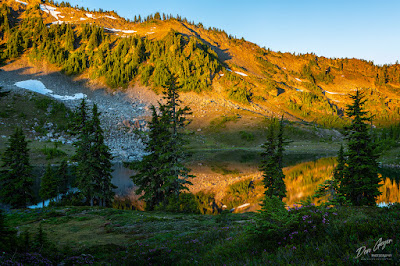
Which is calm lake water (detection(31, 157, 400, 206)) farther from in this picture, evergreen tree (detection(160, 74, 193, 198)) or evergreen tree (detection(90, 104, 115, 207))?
evergreen tree (detection(160, 74, 193, 198))

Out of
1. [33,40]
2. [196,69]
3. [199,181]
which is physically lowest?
[199,181]

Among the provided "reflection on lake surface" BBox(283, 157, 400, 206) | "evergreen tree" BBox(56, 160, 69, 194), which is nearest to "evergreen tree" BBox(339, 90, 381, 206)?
"reflection on lake surface" BBox(283, 157, 400, 206)

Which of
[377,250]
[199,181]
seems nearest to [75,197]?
[199,181]

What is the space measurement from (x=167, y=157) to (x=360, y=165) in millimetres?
20882

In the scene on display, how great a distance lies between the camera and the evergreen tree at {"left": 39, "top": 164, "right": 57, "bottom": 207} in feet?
118

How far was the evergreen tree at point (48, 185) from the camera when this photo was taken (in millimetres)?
36000

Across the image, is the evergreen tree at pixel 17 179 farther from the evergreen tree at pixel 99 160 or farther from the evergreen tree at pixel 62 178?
the evergreen tree at pixel 99 160

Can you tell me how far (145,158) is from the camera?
2769 cm

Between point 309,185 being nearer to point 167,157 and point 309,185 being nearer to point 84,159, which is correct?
point 167,157

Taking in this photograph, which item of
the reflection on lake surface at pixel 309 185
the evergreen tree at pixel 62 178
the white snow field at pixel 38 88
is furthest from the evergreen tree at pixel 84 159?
the white snow field at pixel 38 88

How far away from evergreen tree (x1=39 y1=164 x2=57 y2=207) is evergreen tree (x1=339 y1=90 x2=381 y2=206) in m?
42.8

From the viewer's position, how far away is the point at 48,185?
3653 centimetres

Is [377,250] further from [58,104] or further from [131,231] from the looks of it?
[58,104]

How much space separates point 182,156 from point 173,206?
5889 mm
